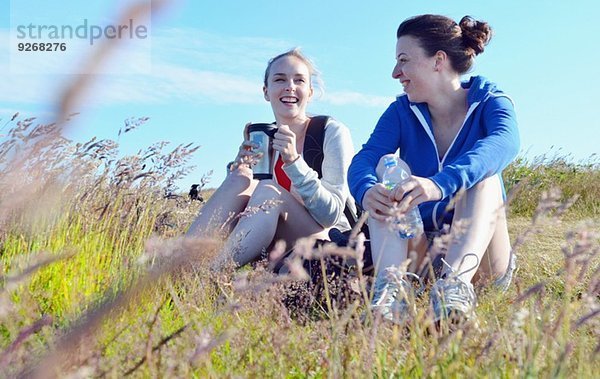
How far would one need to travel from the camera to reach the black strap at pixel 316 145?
432 centimetres

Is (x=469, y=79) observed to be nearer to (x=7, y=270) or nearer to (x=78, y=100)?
(x=7, y=270)

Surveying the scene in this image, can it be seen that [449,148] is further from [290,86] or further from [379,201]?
[290,86]

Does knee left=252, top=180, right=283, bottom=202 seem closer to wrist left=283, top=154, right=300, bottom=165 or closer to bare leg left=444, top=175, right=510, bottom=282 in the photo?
wrist left=283, top=154, right=300, bottom=165

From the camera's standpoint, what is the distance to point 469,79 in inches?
154

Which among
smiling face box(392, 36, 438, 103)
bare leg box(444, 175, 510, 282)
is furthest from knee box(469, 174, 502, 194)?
smiling face box(392, 36, 438, 103)

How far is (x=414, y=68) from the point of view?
369 cm

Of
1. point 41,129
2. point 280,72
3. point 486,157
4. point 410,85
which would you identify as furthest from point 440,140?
point 41,129

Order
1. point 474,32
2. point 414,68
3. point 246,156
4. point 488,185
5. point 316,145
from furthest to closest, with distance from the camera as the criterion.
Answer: point 316,145 < point 246,156 < point 474,32 < point 414,68 < point 488,185

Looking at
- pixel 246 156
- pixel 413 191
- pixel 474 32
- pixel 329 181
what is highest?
pixel 474 32

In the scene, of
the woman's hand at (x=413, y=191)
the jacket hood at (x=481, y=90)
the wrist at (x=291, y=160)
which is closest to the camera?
the woman's hand at (x=413, y=191)

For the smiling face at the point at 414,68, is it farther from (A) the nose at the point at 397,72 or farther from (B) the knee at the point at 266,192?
(B) the knee at the point at 266,192

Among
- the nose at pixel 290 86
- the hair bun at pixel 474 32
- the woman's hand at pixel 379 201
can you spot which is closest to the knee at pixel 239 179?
the nose at pixel 290 86

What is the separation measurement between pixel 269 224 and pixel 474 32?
1.48 metres

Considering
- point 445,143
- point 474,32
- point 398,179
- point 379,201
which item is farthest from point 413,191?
point 474,32
